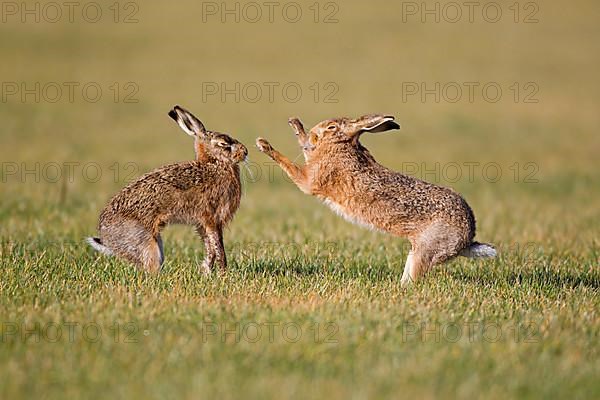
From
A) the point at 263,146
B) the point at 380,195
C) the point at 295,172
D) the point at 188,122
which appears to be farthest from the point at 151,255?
the point at 380,195

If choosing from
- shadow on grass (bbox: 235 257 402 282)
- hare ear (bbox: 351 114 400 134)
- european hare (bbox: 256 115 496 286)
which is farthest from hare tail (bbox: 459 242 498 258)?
hare ear (bbox: 351 114 400 134)

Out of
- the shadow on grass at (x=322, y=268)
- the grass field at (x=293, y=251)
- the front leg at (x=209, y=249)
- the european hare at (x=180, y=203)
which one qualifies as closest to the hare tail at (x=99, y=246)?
the european hare at (x=180, y=203)

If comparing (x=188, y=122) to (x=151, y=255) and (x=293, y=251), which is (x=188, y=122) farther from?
(x=293, y=251)

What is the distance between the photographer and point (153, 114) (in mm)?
28844

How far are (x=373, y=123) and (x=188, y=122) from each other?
6.12 feet

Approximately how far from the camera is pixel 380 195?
856 cm

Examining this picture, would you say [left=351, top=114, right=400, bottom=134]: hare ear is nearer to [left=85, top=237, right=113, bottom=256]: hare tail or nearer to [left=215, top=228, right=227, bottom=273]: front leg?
[left=215, top=228, right=227, bottom=273]: front leg

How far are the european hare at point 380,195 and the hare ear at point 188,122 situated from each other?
58 cm

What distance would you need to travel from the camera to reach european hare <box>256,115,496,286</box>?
8227mm

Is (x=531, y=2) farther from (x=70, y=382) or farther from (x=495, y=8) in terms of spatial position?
(x=70, y=382)

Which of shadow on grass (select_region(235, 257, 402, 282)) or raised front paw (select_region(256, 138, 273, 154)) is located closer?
shadow on grass (select_region(235, 257, 402, 282))

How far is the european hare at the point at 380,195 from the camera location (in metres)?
8.23

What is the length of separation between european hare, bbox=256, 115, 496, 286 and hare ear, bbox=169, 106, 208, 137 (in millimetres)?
583

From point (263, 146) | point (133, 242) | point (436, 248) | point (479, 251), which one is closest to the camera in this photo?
point (133, 242)
